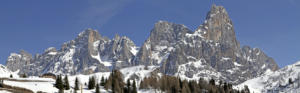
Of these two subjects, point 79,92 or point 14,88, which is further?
point 79,92

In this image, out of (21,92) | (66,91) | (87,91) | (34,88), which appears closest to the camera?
(21,92)

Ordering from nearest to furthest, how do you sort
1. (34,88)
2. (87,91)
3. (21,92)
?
(21,92) → (34,88) → (87,91)

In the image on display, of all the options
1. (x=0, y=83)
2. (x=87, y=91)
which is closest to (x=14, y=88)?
(x=0, y=83)

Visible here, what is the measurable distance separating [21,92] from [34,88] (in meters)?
14.0

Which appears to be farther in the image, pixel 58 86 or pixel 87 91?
pixel 87 91

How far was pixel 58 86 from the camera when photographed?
18588 cm

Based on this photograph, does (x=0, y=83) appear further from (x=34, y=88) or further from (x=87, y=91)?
(x=87, y=91)

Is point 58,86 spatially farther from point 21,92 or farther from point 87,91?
point 21,92

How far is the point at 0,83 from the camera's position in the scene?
159500 millimetres

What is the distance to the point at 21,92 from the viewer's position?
6004 inches

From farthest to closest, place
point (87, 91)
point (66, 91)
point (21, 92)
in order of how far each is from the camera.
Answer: point (87, 91)
point (66, 91)
point (21, 92)

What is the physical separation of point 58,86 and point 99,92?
1807 centimetres

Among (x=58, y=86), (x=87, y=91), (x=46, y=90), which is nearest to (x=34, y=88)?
(x=46, y=90)

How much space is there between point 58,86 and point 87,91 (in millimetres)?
15799
